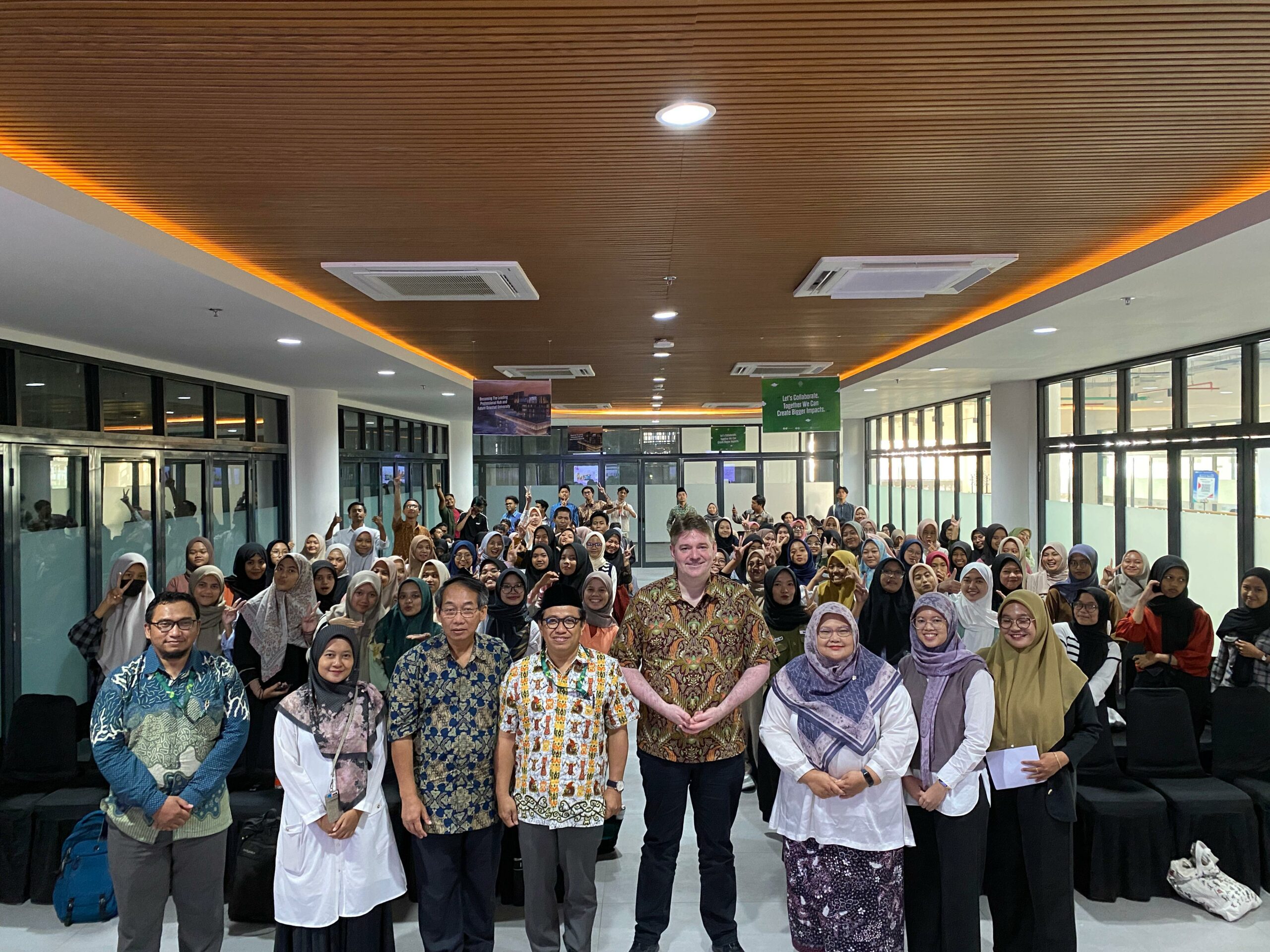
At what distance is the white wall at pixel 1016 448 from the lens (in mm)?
12469

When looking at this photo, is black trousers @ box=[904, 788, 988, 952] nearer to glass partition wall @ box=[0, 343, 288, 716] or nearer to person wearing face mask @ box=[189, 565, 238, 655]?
person wearing face mask @ box=[189, 565, 238, 655]

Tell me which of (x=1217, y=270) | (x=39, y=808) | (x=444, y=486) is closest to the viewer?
(x=39, y=808)

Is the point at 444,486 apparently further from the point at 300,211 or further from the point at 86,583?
the point at 300,211

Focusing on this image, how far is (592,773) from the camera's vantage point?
3.33 m

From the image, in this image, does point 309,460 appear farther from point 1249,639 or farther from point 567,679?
point 1249,639

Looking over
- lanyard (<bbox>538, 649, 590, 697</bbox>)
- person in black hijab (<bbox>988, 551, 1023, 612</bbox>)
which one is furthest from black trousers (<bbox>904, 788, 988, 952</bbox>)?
person in black hijab (<bbox>988, 551, 1023, 612</bbox>)

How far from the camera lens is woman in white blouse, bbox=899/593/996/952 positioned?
3369 millimetres

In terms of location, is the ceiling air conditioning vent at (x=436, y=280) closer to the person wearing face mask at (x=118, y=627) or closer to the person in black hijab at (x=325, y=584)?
the person in black hijab at (x=325, y=584)

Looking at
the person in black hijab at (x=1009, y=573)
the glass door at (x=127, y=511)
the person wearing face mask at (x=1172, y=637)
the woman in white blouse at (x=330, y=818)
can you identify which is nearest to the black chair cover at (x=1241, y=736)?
the person wearing face mask at (x=1172, y=637)

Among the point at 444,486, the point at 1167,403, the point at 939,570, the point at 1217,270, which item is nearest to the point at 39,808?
the point at 939,570

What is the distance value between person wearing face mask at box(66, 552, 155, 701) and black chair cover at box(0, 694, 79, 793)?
0.82m

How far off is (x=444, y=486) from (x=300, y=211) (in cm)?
1615

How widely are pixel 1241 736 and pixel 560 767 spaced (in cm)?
398

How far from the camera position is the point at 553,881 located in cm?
343
